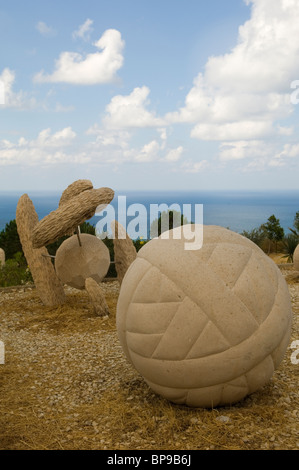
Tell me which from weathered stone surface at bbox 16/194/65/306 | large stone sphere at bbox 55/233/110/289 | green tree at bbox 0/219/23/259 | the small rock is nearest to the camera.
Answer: the small rock

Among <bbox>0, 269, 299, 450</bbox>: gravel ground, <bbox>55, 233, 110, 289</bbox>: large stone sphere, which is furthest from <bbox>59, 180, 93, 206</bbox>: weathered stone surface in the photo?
<bbox>0, 269, 299, 450</bbox>: gravel ground

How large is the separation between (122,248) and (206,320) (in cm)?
Result: 667

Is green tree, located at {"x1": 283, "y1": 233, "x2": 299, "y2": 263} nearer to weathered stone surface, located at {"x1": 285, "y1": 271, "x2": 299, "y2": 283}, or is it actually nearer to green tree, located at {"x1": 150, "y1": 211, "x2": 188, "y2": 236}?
weathered stone surface, located at {"x1": 285, "y1": 271, "x2": 299, "y2": 283}

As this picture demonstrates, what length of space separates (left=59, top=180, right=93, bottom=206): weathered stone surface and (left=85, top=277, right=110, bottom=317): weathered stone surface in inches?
68.5

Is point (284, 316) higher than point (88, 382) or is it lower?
higher

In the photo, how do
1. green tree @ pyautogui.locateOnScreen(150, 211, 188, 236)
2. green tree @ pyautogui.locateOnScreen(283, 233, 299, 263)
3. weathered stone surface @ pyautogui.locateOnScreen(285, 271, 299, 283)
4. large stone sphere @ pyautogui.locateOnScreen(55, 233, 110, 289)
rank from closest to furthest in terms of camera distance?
large stone sphere @ pyautogui.locateOnScreen(55, 233, 110, 289) → weathered stone surface @ pyautogui.locateOnScreen(285, 271, 299, 283) → green tree @ pyautogui.locateOnScreen(283, 233, 299, 263) → green tree @ pyautogui.locateOnScreen(150, 211, 188, 236)

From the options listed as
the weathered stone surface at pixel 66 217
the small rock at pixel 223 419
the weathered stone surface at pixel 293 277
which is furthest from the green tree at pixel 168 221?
the small rock at pixel 223 419

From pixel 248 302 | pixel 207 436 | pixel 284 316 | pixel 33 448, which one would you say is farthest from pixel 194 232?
pixel 33 448

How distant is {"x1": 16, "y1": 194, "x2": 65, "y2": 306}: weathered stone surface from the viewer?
10172mm

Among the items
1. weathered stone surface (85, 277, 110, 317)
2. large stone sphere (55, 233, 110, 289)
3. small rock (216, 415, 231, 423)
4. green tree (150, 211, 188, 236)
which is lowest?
small rock (216, 415, 231, 423)

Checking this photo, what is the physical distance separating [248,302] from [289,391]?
5.22 feet

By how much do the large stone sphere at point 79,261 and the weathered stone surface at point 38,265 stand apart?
0.74 metres
